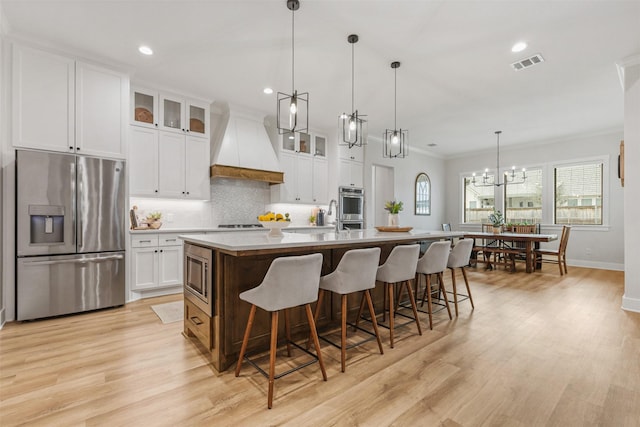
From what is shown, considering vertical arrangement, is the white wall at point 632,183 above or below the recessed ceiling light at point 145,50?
below

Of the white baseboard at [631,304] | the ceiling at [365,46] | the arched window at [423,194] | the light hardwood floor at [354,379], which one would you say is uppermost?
the ceiling at [365,46]

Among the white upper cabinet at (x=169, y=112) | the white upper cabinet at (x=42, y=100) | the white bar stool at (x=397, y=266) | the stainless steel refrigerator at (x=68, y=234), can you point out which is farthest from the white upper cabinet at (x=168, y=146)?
the white bar stool at (x=397, y=266)

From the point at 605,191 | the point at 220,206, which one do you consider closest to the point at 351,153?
the point at 220,206

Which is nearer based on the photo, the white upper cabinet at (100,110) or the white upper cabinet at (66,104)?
the white upper cabinet at (66,104)

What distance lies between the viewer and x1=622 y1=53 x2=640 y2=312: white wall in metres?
3.59

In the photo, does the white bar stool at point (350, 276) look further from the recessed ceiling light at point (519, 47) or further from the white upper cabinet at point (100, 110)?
the white upper cabinet at point (100, 110)

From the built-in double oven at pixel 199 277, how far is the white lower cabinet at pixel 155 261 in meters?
1.63

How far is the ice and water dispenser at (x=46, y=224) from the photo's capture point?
10.3 feet

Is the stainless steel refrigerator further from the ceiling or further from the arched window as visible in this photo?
the arched window

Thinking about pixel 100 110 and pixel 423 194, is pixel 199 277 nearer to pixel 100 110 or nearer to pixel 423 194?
pixel 100 110

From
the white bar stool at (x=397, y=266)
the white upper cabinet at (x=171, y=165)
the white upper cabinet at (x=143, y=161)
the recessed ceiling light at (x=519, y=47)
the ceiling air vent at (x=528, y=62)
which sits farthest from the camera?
the white upper cabinet at (x=171, y=165)

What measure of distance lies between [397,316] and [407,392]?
1.46 m

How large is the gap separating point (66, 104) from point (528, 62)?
524 centimetres

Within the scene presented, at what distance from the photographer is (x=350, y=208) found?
6.54 metres
